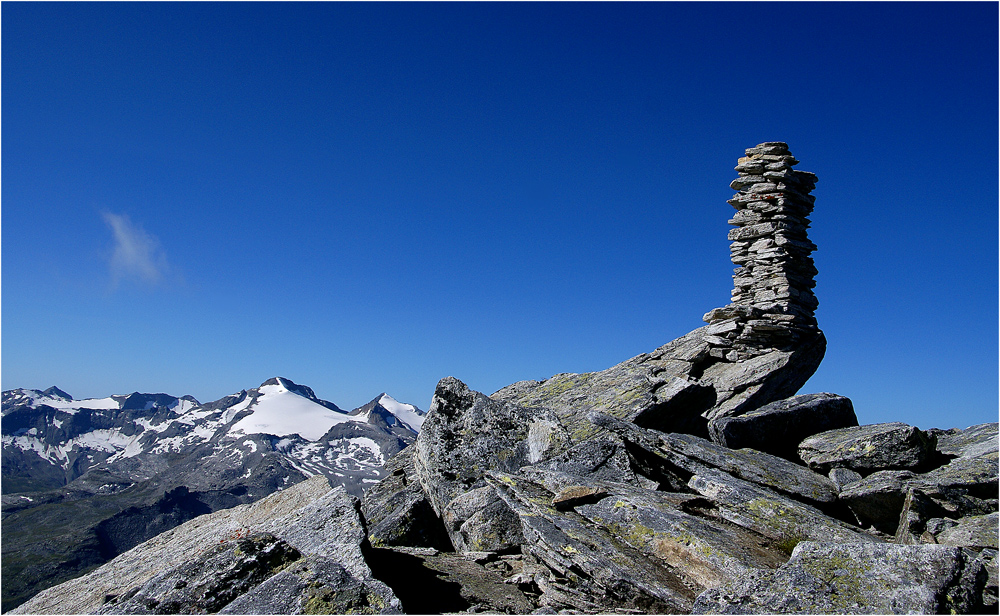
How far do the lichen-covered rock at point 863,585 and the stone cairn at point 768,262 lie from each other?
19079 mm

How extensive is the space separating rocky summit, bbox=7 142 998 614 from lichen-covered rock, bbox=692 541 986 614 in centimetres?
3

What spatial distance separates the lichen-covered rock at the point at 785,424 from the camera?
57.2 ft

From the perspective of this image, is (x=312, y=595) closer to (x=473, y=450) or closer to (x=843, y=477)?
(x=473, y=450)

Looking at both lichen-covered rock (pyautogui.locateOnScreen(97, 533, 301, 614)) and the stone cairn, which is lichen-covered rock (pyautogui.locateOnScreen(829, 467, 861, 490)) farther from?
lichen-covered rock (pyautogui.locateOnScreen(97, 533, 301, 614))

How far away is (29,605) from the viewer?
1292 cm

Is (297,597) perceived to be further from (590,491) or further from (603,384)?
(603,384)

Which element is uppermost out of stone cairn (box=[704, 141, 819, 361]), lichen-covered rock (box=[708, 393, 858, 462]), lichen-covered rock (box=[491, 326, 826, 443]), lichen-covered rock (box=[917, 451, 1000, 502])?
stone cairn (box=[704, 141, 819, 361])

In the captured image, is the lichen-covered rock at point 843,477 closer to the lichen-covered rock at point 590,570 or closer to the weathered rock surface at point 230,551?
the lichen-covered rock at point 590,570

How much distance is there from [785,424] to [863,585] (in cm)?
1067

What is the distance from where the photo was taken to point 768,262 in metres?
28.5

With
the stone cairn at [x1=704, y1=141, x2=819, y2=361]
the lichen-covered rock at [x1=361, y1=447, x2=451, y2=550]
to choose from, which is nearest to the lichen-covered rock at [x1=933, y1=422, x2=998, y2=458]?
the stone cairn at [x1=704, y1=141, x2=819, y2=361]

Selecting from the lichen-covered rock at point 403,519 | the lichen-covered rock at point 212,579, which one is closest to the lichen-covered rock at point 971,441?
the lichen-covered rock at point 403,519

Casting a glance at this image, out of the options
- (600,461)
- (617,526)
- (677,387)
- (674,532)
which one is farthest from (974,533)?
(677,387)

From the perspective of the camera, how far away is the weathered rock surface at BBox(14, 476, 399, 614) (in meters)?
9.24
